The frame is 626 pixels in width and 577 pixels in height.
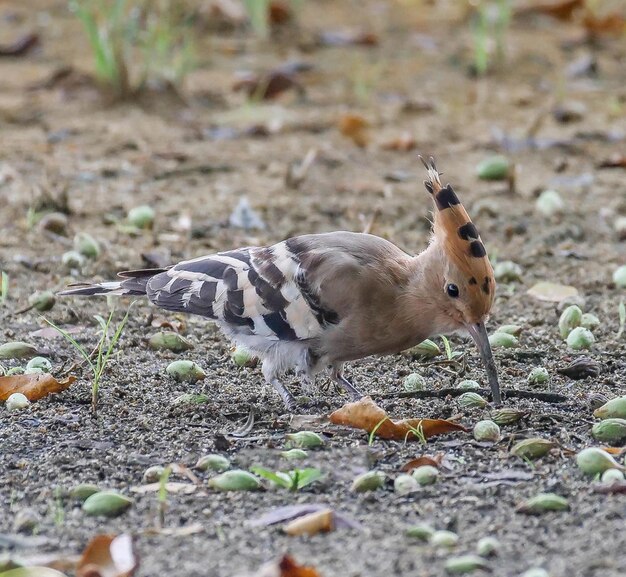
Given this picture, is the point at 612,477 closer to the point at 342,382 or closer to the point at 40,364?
the point at 342,382

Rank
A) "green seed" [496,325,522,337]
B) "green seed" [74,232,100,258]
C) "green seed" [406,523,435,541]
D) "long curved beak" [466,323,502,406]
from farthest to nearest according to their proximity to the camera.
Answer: "green seed" [74,232,100,258]
"green seed" [496,325,522,337]
"long curved beak" [466,323,502,406]
"green seed" [406,523,435,541]

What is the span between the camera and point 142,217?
6.31m

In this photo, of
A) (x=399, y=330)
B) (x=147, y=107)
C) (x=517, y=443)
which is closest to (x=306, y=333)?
(x=399, y=330)

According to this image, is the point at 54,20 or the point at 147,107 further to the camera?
the point at 54,20

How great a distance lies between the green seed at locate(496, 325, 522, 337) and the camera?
4941mm

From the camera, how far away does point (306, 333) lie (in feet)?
Answer: 14.6

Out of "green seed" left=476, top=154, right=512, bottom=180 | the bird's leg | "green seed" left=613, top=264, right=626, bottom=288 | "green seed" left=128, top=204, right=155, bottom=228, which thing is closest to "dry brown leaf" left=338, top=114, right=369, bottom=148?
"green seed" left=476, top=154, right=512, bottom=180

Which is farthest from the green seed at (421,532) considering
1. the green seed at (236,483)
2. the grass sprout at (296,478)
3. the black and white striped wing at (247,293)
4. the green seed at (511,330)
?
the green seed at (511,330)

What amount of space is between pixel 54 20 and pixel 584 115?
439 centimetres

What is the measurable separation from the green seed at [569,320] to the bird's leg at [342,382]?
38.1 inches

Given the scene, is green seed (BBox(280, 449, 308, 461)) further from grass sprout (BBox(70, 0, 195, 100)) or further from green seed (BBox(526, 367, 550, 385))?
grass sprout (BBox(70, 0, 195, 100))

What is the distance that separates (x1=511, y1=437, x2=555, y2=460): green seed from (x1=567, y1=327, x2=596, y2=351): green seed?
3.63 ft

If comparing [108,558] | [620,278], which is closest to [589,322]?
[620,278]

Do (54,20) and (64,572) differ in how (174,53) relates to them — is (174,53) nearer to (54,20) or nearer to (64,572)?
(54,20)
